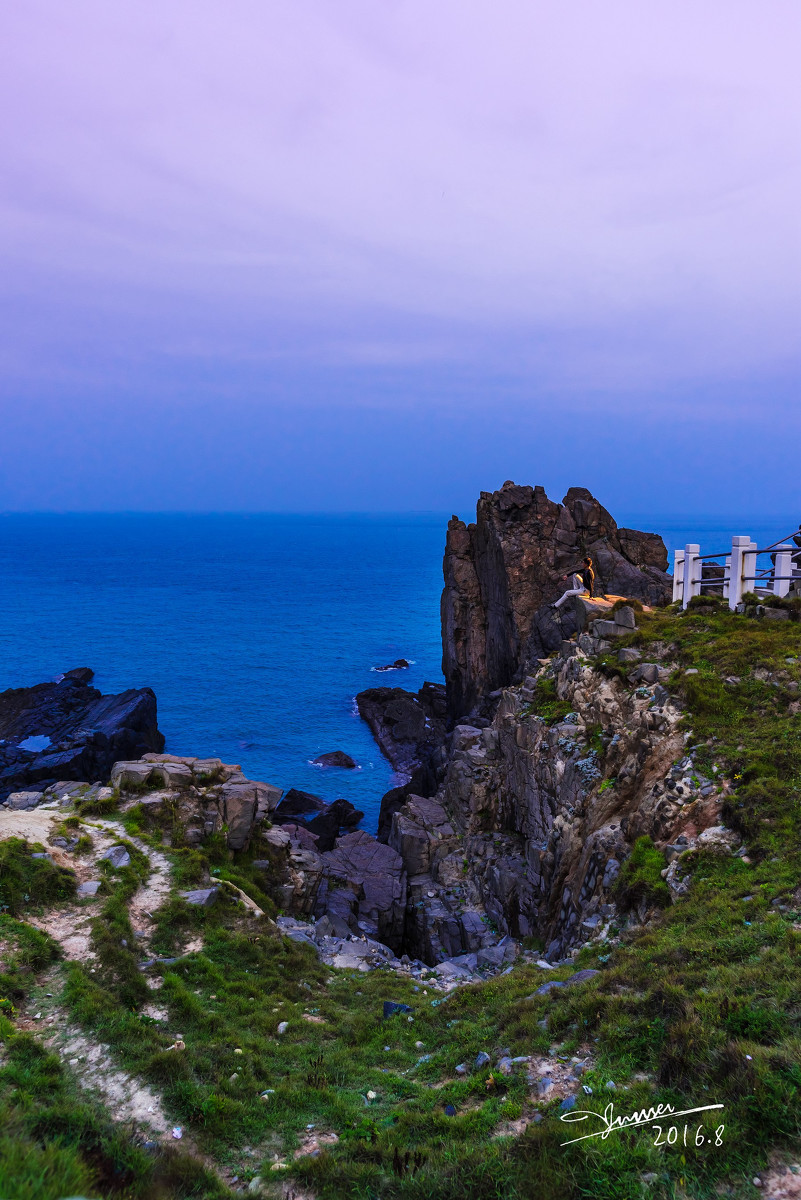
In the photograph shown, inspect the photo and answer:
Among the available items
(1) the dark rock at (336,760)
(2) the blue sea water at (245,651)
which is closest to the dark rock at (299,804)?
(2) the blue sea water at (245,651)

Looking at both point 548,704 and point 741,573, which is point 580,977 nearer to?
point 548,704

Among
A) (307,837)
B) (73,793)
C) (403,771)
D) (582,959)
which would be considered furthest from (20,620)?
(582,959)

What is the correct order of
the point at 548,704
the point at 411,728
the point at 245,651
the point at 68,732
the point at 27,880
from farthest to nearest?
the point at 245,651, the point at 411,728, the point at 68,732, the point at 548,704, the point at 27,880

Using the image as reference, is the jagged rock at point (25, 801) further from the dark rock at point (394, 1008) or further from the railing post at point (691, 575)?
the railing post at point (691, 575)

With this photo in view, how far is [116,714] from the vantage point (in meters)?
56.3

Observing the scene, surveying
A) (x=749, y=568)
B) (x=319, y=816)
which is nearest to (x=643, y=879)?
(x=749, y=568)

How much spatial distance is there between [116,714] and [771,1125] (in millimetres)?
57939

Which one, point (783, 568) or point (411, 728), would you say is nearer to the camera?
point (783, 568)

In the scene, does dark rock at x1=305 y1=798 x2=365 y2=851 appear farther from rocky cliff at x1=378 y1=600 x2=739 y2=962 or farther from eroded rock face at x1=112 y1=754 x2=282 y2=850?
eroded rock face at x1=112 y1=754 x2=282 y2=850

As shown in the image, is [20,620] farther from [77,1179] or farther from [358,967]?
[77,1179]

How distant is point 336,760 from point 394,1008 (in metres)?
45.1

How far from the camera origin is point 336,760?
58312mm

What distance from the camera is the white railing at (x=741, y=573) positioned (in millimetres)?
20719
